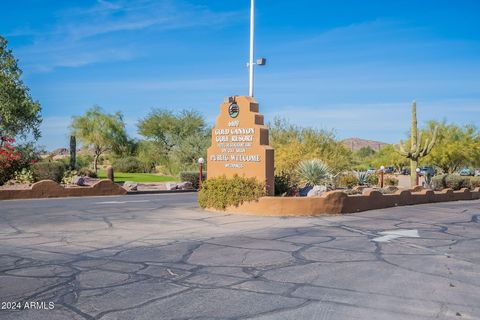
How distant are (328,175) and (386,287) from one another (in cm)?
Result: 1565

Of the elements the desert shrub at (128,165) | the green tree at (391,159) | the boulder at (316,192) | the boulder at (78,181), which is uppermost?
the green tree at (391,159)

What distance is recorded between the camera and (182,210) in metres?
17.0

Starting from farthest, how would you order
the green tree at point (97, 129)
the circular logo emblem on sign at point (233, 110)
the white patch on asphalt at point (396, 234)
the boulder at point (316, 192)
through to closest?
the green tree at point (97, 129), the boulder at point (316, 192), the circular logo emblem on sign at point (233, 110), the white patch on asphalt at point (396, 234)

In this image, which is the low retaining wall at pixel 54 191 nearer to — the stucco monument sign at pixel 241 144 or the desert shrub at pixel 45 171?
the desert shrub at pixel 45 171

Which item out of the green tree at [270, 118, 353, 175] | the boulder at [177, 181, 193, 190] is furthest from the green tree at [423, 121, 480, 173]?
the boulder at [177, 181, 193, 190]

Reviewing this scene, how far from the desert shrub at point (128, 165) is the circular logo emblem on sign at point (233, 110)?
43.2m

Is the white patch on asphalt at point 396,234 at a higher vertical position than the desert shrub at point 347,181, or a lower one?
lower

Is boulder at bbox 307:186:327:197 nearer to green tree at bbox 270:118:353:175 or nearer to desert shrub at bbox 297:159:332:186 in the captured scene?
desert shrub at bbox 297:159:332:186

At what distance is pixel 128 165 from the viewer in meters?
58.7

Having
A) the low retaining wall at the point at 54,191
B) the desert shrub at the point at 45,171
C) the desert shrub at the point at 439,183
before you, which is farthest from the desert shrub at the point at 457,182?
the desert shrub at the point at 45,171

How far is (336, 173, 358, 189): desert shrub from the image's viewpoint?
1099 inches

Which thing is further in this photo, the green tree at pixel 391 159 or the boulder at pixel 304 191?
the green tree at pixel 391 159

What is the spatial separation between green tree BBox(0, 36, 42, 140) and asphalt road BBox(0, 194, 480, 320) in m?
20.2

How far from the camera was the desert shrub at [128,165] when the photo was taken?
58.6 meters
